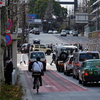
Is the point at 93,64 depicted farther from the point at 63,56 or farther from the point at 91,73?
the point at 63,56

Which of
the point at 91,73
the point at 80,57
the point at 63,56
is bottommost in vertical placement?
the point at 91,73

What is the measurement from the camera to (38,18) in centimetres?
16038

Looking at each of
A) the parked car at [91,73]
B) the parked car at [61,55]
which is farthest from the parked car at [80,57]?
the parked car at [61,55]

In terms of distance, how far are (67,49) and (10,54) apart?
1219cm

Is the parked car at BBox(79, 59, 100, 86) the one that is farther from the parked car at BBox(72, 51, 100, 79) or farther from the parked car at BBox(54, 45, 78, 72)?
the parked car at BBox(54, 45, 78, 72)

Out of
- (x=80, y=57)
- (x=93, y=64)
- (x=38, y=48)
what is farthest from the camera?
(x=38, y=48)

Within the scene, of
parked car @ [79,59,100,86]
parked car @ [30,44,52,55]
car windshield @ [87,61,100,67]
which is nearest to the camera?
parked car @ [79,59,100,86]

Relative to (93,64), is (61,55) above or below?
below

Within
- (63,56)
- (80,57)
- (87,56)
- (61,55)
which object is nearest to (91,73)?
(80,57)

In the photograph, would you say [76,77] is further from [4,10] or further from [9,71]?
[4,10]

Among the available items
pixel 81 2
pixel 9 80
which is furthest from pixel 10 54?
pixel 81 2

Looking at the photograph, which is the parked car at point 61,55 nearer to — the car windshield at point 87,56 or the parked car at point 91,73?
the car windshield at point 87,56

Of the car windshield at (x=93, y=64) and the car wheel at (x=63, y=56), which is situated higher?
the car windshield at (x=93, y=64)

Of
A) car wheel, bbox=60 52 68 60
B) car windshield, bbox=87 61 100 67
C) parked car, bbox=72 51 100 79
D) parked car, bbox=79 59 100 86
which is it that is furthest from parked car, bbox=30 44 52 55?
parked car, bbox=79 59 100 86
